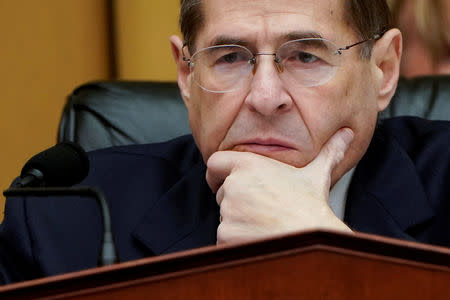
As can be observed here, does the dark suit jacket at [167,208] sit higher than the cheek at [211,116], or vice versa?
the cheek at [211,116]

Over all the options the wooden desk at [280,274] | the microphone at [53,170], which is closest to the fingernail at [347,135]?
the microphone at [53,170]

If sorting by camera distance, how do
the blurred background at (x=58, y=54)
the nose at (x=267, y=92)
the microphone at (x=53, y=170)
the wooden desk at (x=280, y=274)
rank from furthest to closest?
the blurred background at (x=58, y=54) < the nose at (x=267, y=92) < the microphone at (x=53, y=170) < the wooden desk at (x=280, y=274)

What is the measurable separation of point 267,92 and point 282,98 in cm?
3

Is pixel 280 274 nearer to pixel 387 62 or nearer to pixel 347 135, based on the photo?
pixel 347 135

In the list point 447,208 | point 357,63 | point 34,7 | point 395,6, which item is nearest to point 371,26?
point 357,63

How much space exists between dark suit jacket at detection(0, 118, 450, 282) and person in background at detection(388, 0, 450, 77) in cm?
90

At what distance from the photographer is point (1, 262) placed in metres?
1.37

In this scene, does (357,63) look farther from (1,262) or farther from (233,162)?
(1,262)

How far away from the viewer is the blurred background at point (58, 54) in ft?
7.73

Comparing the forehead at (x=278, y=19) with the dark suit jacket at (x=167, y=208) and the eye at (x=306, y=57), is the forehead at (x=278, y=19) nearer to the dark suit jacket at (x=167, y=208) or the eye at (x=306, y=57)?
the eye at (x=306, y=57)

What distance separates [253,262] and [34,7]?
6.50ft

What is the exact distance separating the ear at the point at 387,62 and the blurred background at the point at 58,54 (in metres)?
1.27

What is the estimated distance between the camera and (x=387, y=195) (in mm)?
1459

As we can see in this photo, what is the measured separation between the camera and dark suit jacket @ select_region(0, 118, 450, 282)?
139cm
